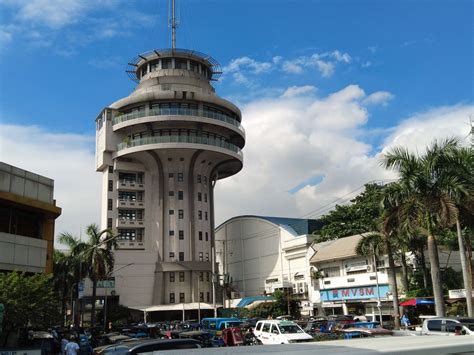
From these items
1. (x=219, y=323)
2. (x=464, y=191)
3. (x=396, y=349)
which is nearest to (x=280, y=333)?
(x=464, y=191)

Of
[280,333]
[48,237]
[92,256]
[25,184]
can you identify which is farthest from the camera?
[92,256]

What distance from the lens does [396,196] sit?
27234 mm

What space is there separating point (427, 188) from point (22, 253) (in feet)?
71.1

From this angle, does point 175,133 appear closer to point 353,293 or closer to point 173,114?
point 173,114

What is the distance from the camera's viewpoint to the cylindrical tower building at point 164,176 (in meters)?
73.1

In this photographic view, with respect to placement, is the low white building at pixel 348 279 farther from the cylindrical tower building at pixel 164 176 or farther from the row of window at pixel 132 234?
the row of window at pixel 132 234

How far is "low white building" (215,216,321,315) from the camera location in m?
67.6

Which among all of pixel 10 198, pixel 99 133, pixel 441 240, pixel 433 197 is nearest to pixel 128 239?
pixel 99 133

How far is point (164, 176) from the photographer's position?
77.4 meters

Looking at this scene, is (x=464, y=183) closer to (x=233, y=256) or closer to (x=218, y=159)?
(x=218, y=159)

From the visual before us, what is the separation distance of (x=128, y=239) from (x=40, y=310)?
53.4m

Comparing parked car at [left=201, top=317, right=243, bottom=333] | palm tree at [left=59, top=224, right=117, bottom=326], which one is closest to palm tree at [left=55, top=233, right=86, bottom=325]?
palm tree at [left=59, top=224, right=117, bottom=326]

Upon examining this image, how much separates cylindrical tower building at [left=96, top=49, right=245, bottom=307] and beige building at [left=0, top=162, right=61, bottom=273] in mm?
42985

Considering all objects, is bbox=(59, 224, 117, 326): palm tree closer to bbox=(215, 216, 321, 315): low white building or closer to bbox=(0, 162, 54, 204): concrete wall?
bbox=(0, 162, 54, 204): concrete wall
